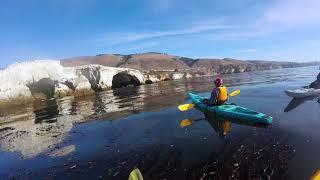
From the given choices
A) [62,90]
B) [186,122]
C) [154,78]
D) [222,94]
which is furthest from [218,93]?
[154,78]

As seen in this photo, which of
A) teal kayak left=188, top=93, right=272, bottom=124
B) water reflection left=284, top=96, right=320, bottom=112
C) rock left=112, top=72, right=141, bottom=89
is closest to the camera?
teal kayak left=188, top=93, right=272, bottom=124

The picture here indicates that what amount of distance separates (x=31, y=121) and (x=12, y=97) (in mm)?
19855

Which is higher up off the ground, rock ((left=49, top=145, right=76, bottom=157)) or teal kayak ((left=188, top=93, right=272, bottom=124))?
teal kayak ((left=188, top=93, right=272, bottom=124))

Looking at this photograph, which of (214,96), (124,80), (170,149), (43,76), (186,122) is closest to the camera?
(170,149)

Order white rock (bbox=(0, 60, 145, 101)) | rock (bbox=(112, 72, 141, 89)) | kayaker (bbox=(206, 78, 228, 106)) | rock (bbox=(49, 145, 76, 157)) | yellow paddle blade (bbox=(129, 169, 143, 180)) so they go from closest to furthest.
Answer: yellow paddle blade (bbox=(129, 169, 143, 180)), rock (bbox=(49, 145, 76, 157)), kayaker (bbox=(206, 78, 228, 106)), white rock (bbox=(0, 60, 145, 101)), rock (bbox=(112, 72, 141, 89))

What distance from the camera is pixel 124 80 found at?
209ft

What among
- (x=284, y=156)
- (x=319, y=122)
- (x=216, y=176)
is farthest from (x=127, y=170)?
(x=319, y=122)

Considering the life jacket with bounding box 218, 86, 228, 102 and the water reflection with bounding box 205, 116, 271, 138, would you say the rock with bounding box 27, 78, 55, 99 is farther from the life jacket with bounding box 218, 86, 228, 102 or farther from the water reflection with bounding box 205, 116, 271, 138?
the water reflection with bounding box 205, 116, 271, 138

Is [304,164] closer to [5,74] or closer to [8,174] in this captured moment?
[8,174]

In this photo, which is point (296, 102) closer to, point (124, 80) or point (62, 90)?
point (62, 90)

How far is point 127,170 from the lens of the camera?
1038cm

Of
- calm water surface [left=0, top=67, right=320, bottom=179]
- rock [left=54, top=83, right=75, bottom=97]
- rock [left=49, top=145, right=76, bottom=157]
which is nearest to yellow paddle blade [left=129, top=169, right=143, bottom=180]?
calm water surface [left=0, top=67, right=320, bottom=179]

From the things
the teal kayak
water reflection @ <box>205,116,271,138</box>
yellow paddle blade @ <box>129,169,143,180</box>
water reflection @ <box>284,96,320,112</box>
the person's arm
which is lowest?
water reflection @ <box>284,96,320,112</box>

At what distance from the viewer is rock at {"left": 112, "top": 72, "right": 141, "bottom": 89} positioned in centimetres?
6185
